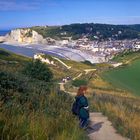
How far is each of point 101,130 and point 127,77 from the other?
72.3m

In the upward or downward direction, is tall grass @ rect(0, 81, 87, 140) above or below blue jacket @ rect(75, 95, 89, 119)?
above

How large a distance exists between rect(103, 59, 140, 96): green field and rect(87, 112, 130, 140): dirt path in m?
42.5

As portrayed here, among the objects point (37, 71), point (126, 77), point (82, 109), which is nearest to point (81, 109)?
point (82, 109)

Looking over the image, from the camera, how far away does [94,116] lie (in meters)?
14.1

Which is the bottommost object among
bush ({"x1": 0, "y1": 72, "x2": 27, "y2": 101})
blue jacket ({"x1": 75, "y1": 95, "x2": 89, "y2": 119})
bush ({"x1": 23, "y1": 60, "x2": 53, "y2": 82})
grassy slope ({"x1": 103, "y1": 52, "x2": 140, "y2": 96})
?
grassy slope ({"x1": 103, "y1": 52, "x2": 140, "y2": 96})

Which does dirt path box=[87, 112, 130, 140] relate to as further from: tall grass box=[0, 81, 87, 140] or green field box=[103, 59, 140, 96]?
green field box=[103, 59, 140, 96]

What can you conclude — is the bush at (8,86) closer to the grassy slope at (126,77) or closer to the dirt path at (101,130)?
the dirt path at (101,130)

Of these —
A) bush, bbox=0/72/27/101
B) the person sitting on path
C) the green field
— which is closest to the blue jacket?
the person sitting on path

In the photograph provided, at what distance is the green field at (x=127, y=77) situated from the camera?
223 feet

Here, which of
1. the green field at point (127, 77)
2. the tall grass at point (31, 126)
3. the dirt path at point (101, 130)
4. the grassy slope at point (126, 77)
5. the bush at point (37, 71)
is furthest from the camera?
the grassy slope at point (126, 77)

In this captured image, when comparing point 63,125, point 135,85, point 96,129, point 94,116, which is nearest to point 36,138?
point 63,125

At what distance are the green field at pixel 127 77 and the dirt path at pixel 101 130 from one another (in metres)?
42.5

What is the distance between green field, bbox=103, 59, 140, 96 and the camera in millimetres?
67831

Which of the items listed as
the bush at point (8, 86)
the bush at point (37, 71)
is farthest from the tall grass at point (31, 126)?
the bush at point (37, 71)
